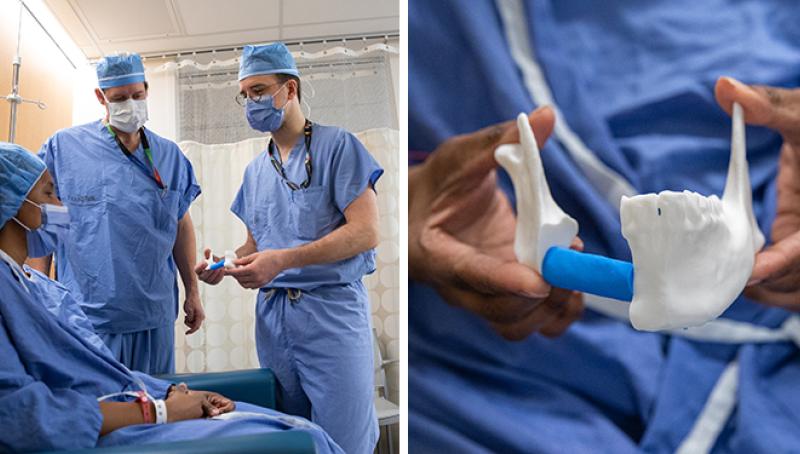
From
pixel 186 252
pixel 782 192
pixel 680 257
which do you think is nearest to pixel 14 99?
pixel 186 252

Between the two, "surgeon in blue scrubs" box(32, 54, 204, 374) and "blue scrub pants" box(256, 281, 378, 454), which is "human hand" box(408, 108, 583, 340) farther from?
"surgeon in blue scrubs" box(32, 54, 204, 374)

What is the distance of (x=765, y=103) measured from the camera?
2.60ft

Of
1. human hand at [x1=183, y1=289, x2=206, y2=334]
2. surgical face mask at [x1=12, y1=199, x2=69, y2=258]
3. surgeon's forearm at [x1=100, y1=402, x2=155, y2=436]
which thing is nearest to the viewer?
surgeon's forearm at [x1=100, y1=402, x2=155, y2=436]

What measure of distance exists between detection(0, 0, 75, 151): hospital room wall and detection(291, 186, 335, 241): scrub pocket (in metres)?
0.54

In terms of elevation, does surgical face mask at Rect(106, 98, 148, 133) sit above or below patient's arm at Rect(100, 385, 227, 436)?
above

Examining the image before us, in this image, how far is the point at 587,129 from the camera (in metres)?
0.78

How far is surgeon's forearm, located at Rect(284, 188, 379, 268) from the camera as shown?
1144 millimetres

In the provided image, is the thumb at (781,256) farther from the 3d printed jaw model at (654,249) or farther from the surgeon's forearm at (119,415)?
the surgeon's forearm at (119,415)

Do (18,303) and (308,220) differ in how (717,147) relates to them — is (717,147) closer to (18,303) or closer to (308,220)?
(308,220)

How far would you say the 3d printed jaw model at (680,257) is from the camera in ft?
1.87

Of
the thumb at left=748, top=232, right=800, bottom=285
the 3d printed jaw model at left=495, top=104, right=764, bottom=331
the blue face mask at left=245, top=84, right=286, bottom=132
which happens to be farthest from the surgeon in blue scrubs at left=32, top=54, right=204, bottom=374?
the thumb at left=748, top=232, right=800, bottom=285

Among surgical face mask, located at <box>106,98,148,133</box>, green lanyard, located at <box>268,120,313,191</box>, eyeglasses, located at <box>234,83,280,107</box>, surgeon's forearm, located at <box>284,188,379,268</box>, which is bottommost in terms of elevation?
surgeon's forearm, located at <box>284,188,379,268</box>

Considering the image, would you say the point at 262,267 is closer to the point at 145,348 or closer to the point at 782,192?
the point at 145,348

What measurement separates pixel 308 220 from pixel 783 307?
2.60 ft
